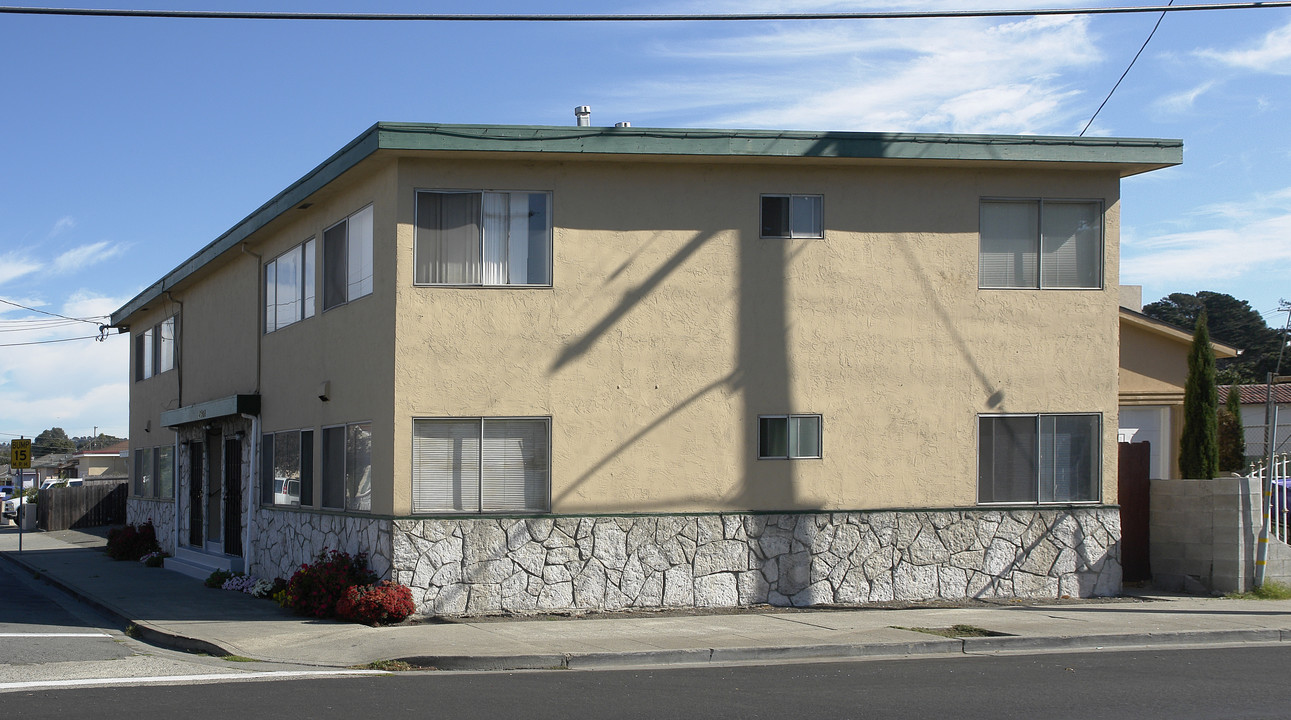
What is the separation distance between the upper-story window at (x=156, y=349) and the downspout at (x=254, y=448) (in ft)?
20.7

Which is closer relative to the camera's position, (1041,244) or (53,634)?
(53,634)

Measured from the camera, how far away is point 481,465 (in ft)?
48.0

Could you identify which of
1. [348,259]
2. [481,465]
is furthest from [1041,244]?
[348,259]

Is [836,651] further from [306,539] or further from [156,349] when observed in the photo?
[156,349]

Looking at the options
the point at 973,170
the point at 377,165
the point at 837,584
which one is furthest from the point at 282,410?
the point at 973,170

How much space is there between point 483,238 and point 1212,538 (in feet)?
34.7

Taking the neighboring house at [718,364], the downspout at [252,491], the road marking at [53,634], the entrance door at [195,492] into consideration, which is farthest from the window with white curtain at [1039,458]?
the entrance door at [195,492]

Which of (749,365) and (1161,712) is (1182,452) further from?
(1161,712)

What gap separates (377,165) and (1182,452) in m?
12.1

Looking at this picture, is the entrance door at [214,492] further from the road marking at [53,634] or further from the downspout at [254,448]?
the road marking at [53,634]

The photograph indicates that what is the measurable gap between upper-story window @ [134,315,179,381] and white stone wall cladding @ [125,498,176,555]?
2988 millimetres

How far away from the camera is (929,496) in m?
15.6

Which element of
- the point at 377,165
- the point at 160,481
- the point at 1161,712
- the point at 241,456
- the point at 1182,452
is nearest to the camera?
the point at 1161,712

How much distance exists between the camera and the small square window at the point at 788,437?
15.3 metres
